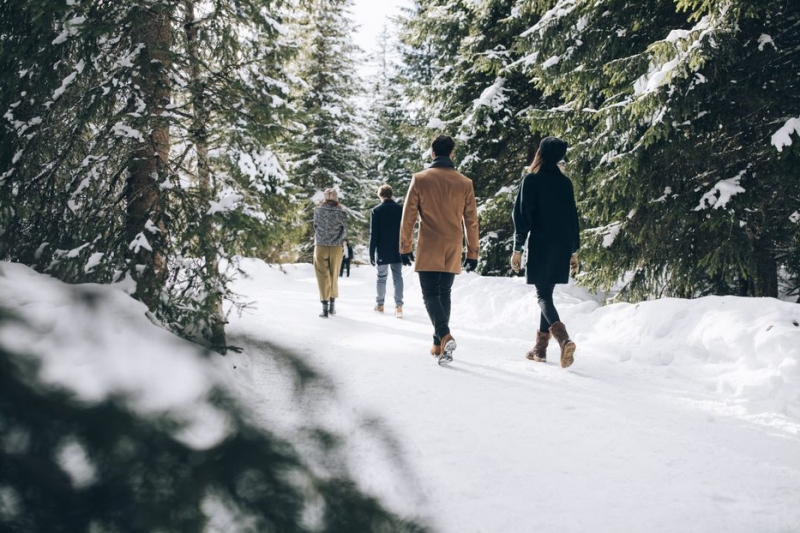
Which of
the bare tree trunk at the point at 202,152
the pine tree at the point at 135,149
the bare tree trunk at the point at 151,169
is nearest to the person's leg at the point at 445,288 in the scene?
the pine tree at the point at 135,149

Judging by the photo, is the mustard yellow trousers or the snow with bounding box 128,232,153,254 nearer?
the snow with bounding box 128,232,153,254

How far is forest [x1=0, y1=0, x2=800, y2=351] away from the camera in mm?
3967

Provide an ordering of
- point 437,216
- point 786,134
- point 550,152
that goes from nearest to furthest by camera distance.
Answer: point 550,152 → point 437,216 → point 786,134

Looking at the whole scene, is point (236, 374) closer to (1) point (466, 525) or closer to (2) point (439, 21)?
(1) point (466, 525)

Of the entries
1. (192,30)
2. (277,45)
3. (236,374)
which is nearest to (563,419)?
(236,374)

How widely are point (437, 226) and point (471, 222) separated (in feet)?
1.52

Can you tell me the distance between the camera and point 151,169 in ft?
13.9

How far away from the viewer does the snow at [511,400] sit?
1034 mm

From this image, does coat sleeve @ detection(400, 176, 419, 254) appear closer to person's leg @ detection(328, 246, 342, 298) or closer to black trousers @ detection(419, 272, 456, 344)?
black trousers @ detection(419, 272, 456, 344)

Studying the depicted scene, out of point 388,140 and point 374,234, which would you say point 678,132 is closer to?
point 374,234

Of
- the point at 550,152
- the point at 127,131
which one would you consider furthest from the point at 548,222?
the point at 127,131

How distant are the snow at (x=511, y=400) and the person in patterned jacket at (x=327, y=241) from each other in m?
1.32

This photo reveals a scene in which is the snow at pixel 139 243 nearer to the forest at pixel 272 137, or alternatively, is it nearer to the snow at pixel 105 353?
the forest at pixel 272 137

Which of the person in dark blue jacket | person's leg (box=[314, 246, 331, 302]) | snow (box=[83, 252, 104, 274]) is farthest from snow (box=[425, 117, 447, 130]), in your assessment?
snow (box=[83, 252, 104, 274])
